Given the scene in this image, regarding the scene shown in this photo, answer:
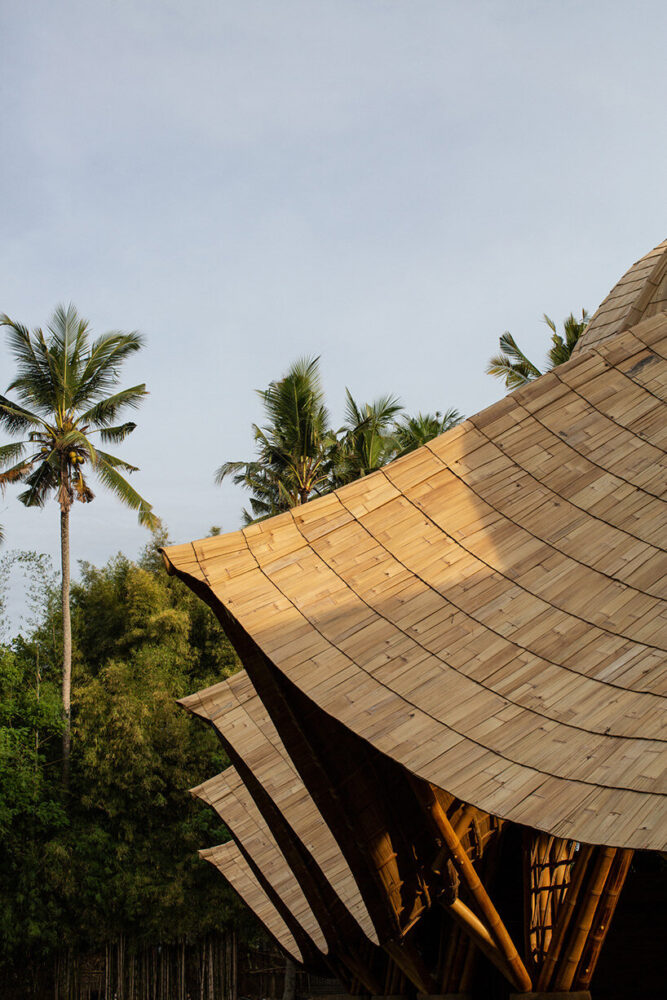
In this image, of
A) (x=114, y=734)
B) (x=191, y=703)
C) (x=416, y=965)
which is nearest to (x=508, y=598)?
(x=416, y=965)

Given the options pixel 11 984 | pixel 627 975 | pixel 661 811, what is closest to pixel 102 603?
pixel 11 984

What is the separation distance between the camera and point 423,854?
6270mm

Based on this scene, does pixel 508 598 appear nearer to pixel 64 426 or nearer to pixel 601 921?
pixel 601 921

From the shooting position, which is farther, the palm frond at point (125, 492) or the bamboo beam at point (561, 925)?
the palm frond at point (125, 492)

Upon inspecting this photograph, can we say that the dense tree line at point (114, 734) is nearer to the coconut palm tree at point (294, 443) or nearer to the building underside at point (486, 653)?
the coconut palm tree at point (294, 443)

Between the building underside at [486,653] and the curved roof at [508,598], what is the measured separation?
1 cm

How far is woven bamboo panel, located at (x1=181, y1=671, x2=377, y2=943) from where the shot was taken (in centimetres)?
884

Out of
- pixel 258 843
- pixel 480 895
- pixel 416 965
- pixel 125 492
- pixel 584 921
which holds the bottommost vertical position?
pixel 416 965

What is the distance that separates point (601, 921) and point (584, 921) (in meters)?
0.22

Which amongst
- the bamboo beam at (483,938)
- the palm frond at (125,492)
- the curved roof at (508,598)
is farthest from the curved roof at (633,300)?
the palm frond at (125,492)

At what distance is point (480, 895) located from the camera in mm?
5516

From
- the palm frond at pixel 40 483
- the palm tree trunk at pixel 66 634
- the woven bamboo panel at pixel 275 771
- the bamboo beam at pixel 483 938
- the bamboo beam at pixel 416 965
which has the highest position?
the palm frond at pixel 40 483

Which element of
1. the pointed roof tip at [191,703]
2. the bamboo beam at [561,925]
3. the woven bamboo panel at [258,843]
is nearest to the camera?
the bamboo beam at [561,925]

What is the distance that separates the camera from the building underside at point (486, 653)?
Answer: 4732 mm
